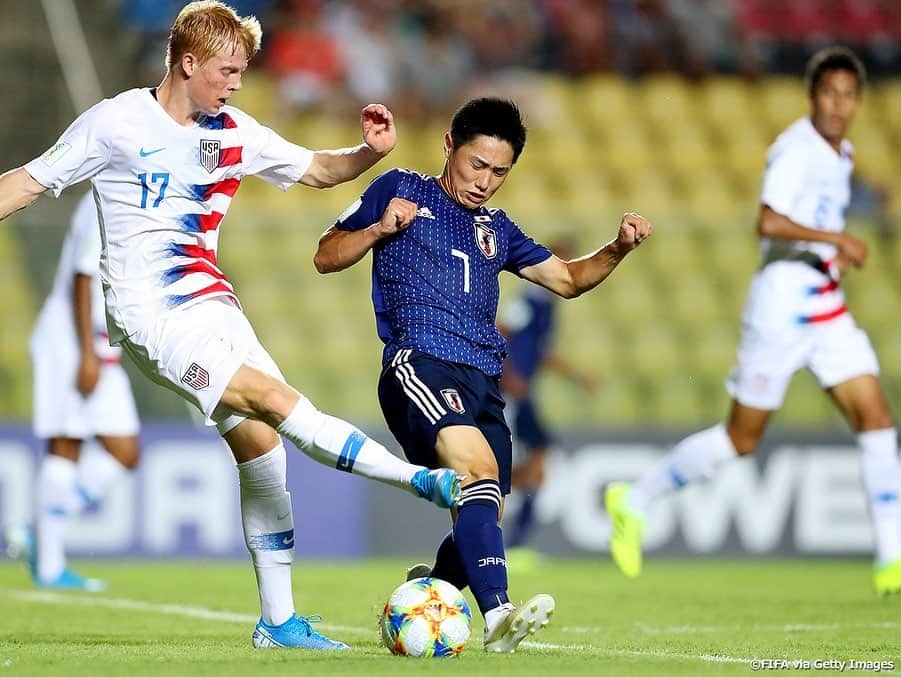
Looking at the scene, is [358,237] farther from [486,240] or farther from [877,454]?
[877,454]

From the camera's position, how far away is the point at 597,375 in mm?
11969

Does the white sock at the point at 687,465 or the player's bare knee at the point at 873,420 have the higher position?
the player's bare knee at the point at 873,420

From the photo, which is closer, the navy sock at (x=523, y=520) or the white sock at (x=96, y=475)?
the white sock at (x=96, y=475)

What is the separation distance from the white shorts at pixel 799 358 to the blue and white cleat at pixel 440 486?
3665 millimetres

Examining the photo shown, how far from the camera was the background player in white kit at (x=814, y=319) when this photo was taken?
7953mm

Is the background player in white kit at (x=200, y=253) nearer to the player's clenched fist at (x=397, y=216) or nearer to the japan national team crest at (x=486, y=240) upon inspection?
the player's clenched fist at (x=397, y=216)

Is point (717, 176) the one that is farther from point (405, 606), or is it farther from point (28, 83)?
point (405, 606)

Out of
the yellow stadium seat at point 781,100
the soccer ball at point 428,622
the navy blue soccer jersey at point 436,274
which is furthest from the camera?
the yellow stadium seat at point 781,100

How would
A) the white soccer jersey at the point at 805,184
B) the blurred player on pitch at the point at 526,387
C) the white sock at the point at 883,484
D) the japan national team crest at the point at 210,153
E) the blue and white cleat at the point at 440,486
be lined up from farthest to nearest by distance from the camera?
the blurred player on pitch at the point at 526,387, the white soccer jersey at the point at 805,184, the white sock at the point at 883,484, the japan national team crest at the point at 210,153, the blue and white cleat at the point at 440,486

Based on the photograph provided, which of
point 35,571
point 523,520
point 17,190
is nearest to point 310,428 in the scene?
point 17,190

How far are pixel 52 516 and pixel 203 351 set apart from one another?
4.15 metres

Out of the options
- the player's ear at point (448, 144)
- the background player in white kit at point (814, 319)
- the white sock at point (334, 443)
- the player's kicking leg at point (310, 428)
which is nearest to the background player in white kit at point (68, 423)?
the background player in white kit at point (814, 319)

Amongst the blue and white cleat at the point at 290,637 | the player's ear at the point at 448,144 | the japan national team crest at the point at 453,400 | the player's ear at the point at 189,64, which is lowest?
the blue and white cleat at the point at 290,637

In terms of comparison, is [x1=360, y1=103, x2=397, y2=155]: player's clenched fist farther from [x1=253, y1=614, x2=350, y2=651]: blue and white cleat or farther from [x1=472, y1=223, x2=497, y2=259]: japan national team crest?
[x1=253, y1=614, x2=350, y2=651]: blue and white cleat
